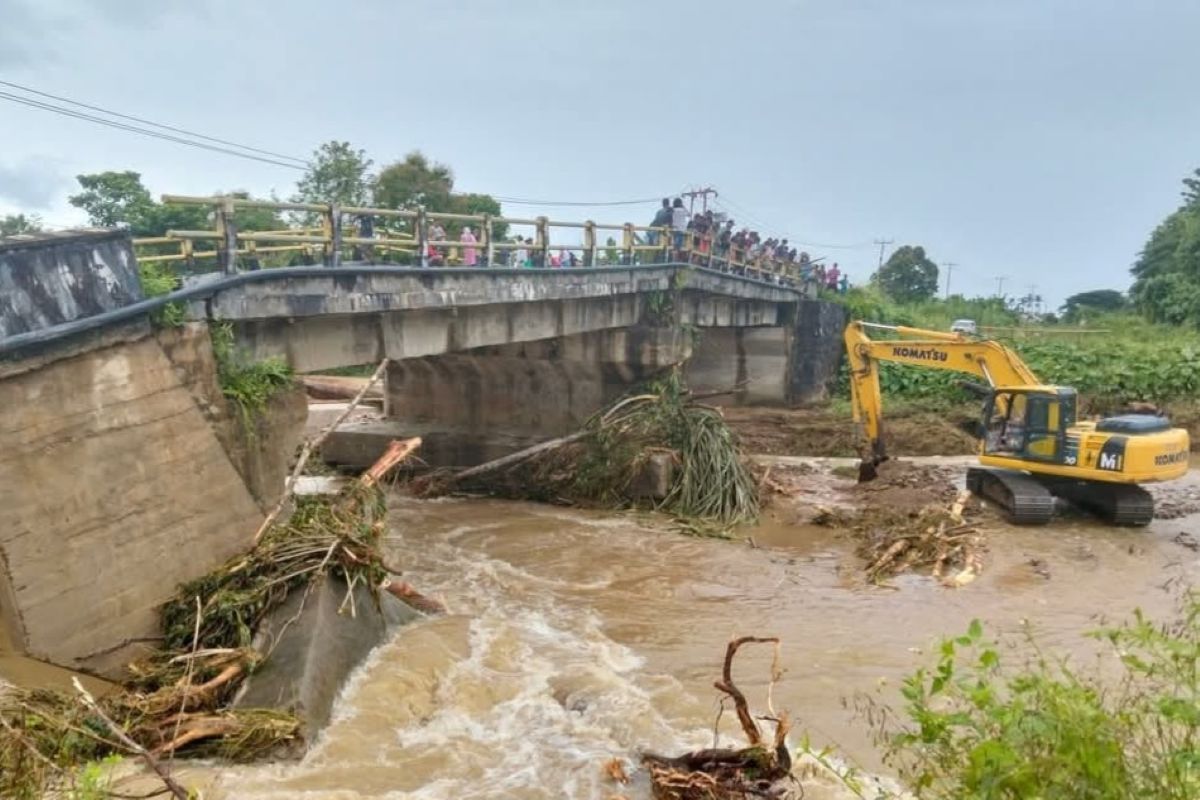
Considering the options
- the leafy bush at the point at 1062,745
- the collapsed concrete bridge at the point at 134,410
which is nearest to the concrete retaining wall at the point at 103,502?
the collapsed concrete bridge at the point at 134,410

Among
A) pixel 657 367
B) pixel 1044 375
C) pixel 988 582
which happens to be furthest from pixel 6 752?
pixel 1044 375

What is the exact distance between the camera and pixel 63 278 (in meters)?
8.51

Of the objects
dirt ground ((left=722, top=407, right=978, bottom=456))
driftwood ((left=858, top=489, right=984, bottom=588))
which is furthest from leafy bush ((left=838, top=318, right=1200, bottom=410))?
driftwood ((left=858, top=489, right=984, bottom=588))

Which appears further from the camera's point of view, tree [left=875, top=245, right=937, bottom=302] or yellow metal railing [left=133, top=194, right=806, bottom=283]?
tree [left=875, top=245, right=937, bottom=302]

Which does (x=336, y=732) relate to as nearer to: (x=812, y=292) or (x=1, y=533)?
(x=1, y=533)

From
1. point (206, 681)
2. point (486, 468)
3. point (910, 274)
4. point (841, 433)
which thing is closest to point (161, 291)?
point (206, 681)

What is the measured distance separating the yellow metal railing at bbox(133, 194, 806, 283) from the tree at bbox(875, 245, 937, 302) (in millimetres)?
37576

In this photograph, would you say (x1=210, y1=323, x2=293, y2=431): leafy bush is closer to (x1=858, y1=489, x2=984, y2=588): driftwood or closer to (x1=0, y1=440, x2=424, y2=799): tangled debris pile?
(x1=0, y1=440, x2=424, y2=799): tangled debris pile

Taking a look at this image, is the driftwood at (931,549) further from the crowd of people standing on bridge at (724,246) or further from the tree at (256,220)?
the tree at (256,220)

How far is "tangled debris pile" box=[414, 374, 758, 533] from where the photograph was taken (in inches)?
704

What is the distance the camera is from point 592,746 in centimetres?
808

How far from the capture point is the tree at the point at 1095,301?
58.8 metres

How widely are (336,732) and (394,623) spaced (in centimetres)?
256

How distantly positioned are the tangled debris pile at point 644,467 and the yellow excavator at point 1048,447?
158 inches
